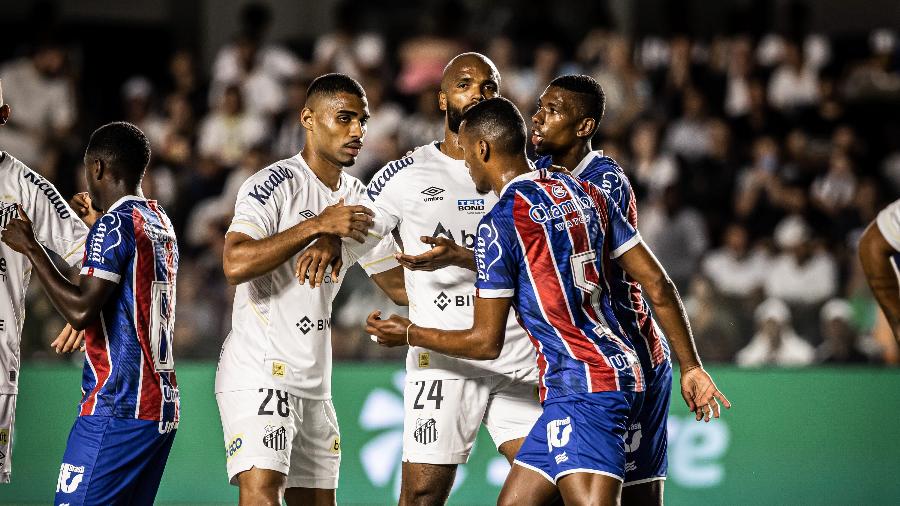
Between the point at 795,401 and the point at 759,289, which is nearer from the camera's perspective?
the point at 795,401

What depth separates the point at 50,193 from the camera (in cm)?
641

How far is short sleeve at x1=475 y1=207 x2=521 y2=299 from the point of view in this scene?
5.40 metres

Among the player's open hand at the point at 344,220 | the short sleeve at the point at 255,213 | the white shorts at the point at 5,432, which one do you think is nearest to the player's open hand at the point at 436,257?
the player's open hand at the point at 344,220

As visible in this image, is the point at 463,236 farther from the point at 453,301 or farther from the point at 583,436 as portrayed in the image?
the point at 583,436

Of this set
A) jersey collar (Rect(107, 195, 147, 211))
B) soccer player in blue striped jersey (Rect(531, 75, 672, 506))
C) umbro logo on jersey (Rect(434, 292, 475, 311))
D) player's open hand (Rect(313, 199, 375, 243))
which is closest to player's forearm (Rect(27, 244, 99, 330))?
jersey collar (Rect(107, 195, 147, 211))

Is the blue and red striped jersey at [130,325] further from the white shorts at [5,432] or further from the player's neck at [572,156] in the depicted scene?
the player's neck at [572,156]

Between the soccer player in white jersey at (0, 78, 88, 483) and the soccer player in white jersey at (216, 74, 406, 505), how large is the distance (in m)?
1.02

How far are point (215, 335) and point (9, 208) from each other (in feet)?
16.2

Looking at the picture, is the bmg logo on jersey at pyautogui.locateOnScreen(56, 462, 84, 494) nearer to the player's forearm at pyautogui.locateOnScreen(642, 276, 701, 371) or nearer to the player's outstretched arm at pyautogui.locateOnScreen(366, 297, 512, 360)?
the player's outstretched arm at pyautogui.locateOnScreen(366, 297, 512, 360)

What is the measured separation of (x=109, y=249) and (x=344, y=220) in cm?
113

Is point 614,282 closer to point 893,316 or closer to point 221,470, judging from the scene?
point 893,316

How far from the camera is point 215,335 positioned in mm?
11070

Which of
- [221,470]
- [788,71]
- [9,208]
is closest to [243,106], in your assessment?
[221,470]

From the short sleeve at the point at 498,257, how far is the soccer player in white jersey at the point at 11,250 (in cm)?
233
